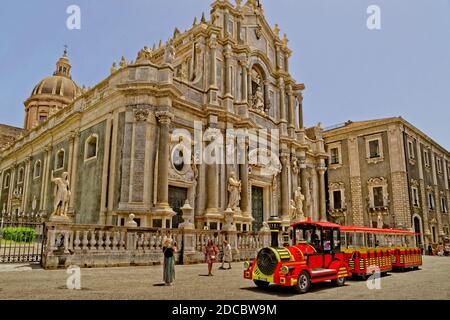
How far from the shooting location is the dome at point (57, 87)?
4731 cm

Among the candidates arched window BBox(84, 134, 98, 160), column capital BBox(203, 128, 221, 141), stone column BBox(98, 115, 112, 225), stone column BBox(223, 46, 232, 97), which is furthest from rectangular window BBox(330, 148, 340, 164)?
stone column BBox(98, 115, 112, 225)

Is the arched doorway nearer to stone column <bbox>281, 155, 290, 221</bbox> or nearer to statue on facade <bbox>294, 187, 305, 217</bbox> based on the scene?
statue on facade <bbox>294, 187, 305, 217</bbox>

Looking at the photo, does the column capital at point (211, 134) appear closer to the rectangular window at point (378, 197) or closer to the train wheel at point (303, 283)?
the train wheel at point (303, 283)

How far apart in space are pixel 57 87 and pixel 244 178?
1442 inches

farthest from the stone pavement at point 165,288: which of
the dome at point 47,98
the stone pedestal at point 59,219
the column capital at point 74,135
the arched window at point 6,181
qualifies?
the dome at point 47,98

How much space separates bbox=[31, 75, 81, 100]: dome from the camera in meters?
47.3

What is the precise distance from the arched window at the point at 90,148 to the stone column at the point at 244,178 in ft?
29.6

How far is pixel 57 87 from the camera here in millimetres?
47688

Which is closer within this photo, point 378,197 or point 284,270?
point 284,270

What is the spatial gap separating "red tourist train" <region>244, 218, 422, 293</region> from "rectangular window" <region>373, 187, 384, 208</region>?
20.1m

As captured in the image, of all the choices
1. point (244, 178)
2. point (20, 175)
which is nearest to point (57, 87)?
point (20, 175)

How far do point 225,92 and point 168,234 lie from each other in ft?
37.5

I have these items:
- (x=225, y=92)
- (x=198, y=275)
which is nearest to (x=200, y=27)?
A: (x=225, y=92)

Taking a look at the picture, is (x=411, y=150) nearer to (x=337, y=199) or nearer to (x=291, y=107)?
(x=337, y=199)
